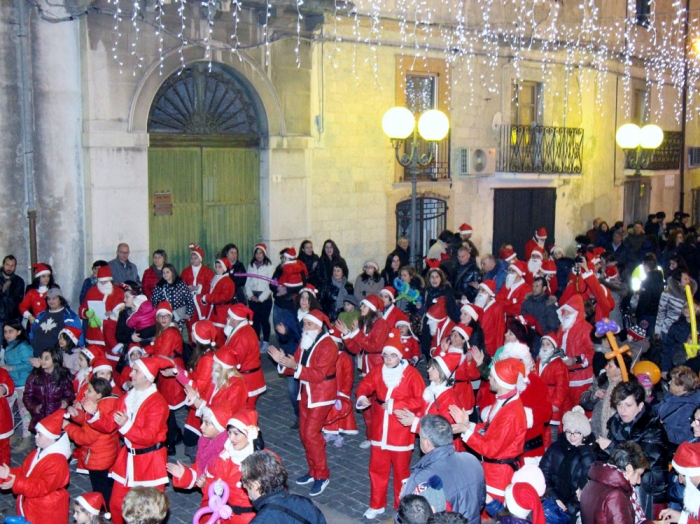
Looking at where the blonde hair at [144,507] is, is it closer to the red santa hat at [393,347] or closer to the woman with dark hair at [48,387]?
the red santa hat at [393,347]

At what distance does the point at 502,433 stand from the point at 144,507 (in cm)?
296

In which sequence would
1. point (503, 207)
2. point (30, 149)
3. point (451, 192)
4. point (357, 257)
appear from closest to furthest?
1. point (30, 149)
2. point (357, 257)
3. point (451, 192)
4. point (503, 207)

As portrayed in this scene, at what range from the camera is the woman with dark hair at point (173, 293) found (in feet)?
40.1

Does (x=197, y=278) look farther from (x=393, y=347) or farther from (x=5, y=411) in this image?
(x=393, y=347)

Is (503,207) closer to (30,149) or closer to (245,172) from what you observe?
(245,172)

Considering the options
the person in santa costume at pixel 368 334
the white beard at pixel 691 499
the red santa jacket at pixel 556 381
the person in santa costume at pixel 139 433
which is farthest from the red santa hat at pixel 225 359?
the white beard at pixel 691 499

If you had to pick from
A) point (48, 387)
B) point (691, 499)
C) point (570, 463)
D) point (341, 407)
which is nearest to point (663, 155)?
point (341, 407)

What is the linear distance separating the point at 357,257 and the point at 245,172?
9.58 feet

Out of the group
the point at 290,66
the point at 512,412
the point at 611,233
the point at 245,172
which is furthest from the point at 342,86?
the point at 512,412

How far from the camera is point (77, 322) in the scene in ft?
34.6

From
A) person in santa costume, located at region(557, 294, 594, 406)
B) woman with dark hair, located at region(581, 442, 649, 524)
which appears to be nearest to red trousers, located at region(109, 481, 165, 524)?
woman with dark hair, located at region(581, 442, 649, 524)

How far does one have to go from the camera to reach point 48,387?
8828mm

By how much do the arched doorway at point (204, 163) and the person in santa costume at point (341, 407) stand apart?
518 cm

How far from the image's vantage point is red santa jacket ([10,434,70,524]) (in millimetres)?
6848
